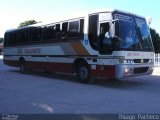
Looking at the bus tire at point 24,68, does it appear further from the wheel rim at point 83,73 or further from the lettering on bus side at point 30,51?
the wheel rim at point 83,73

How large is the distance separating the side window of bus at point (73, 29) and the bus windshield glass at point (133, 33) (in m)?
2.30

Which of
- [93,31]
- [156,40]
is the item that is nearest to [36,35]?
[93,31]

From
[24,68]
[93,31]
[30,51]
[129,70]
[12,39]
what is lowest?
[24,68]

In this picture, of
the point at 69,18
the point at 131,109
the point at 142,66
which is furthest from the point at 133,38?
the point at 131,109

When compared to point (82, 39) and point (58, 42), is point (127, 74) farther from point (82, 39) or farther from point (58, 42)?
point (58, 42)

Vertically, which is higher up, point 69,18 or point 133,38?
point 69,18

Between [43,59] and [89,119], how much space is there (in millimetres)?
8965

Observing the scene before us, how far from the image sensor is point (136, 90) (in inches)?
413

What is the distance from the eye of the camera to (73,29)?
12828 millimetres

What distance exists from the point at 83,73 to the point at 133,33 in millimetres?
2743

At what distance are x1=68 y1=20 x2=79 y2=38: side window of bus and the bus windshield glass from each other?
7.53 ft

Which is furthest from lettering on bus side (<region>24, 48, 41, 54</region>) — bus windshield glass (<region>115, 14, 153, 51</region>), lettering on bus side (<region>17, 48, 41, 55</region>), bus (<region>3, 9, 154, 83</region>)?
bus windshield glass (<region>115, 14, 153, 51</region>)

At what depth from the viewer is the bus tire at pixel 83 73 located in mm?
12086

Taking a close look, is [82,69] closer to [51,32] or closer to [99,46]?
[99,46]
